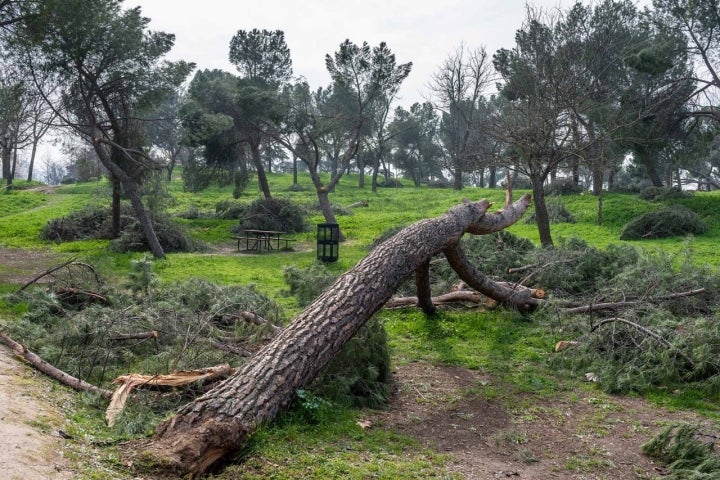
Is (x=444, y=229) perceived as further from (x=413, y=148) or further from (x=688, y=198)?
(x=413, y=148)

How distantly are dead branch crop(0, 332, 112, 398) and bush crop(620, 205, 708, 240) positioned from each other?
17444 millimetres

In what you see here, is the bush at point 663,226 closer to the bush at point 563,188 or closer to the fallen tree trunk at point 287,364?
the bush at point 563,188

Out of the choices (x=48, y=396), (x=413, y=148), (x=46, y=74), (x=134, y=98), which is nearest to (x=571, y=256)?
(x=48, y=396)

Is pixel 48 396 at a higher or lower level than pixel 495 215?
lower

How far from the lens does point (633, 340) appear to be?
7523mm

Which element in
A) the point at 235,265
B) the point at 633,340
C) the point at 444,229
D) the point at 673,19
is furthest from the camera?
the point at 673,19

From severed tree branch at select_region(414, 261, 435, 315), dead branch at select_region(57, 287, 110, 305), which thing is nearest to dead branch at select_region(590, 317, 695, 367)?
severed tree branch at select_region(414, 261, 435, 315)

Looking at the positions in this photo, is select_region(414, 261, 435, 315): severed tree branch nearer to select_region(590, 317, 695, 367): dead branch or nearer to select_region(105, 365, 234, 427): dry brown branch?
select_region(590, 317, 695, 367): dead branch

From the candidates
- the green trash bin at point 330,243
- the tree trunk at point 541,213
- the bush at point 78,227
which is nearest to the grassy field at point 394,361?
the green trash bin at point 330,243

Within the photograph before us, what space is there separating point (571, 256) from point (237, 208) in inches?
810

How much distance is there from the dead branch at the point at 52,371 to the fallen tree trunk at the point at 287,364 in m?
1.44

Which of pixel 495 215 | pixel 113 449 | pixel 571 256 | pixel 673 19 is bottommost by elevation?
pixel 113 449

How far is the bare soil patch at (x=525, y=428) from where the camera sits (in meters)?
5.02

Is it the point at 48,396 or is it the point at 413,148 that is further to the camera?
the point at 413,148
